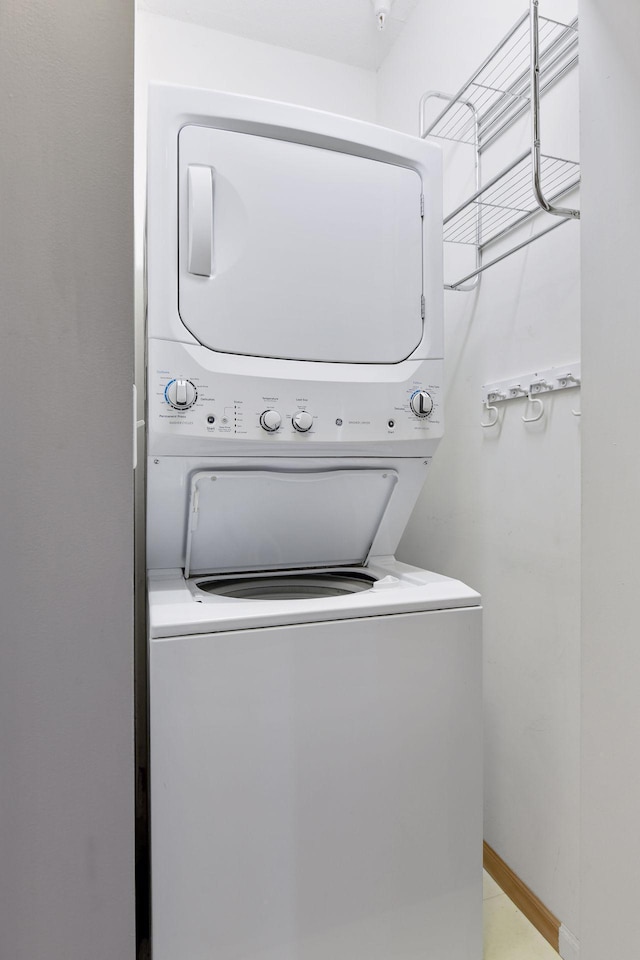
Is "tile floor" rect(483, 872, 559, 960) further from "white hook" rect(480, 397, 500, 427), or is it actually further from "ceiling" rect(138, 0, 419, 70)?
"ceiling" rect(138, 0, 419, 70)

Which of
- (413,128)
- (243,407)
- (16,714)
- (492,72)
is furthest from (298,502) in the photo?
(413,128)

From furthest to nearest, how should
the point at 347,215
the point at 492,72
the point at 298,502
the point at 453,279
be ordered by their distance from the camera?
the point at 453,279
the point at 492,72
the point at 298,502
the point at 347,215

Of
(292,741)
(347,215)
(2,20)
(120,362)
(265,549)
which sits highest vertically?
(347,215)

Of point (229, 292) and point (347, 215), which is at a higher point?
point (347, 215)

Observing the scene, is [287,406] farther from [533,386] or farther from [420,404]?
[533,386]

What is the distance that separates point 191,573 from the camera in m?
1.63

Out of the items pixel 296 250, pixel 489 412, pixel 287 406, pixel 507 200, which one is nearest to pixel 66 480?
pixel 287 406

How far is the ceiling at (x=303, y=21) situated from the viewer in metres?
2.12

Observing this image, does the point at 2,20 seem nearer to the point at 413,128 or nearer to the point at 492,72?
the point at 492,72

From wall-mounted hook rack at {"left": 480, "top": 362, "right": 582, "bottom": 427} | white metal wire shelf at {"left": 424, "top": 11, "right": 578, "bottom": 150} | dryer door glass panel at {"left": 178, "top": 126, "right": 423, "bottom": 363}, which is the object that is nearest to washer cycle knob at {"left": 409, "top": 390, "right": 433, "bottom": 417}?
dryer door glass panel at {"left": 178, "top": 126, "right": 423, "bottom": 363}

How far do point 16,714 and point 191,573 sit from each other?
2.91ft

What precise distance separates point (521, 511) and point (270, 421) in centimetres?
80

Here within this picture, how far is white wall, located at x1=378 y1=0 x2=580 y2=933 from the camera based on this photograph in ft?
4.74

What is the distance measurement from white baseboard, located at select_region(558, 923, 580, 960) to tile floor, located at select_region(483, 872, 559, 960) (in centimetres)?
3
